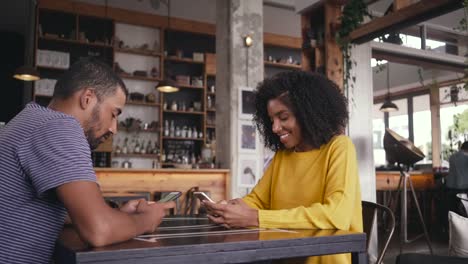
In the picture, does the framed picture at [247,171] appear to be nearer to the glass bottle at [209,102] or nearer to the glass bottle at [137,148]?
the glass bottle at [137,148]

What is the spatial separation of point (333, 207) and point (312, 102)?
0.53 metres

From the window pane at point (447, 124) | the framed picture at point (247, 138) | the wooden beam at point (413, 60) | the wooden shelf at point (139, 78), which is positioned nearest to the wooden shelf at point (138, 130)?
the wooden shelf at point (139, 78)

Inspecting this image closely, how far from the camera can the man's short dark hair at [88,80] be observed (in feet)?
5.18

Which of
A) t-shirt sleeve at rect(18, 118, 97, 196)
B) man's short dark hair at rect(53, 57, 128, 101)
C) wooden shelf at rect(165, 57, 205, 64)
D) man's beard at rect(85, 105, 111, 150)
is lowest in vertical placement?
t-shirt sleeve at rect(18, 118, 97, 196)

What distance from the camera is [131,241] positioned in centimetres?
133

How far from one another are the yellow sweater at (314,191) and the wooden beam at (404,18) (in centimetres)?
309

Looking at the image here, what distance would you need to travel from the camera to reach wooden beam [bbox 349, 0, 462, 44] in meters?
4.38

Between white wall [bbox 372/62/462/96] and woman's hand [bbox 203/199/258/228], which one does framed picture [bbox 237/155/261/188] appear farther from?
white wall [bbox 372/62/462/96]

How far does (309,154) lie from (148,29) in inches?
305

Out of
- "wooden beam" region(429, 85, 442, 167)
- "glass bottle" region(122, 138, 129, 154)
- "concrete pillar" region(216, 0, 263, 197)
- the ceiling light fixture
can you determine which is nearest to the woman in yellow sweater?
"concrete pillar" region(216, 0, 263, 197)

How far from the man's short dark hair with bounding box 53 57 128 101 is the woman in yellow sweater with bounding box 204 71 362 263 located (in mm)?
561

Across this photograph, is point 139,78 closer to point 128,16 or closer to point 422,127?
point 128,16

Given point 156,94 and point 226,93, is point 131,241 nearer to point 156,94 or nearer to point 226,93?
point 226,93

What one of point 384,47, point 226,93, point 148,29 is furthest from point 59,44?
point 384,47
